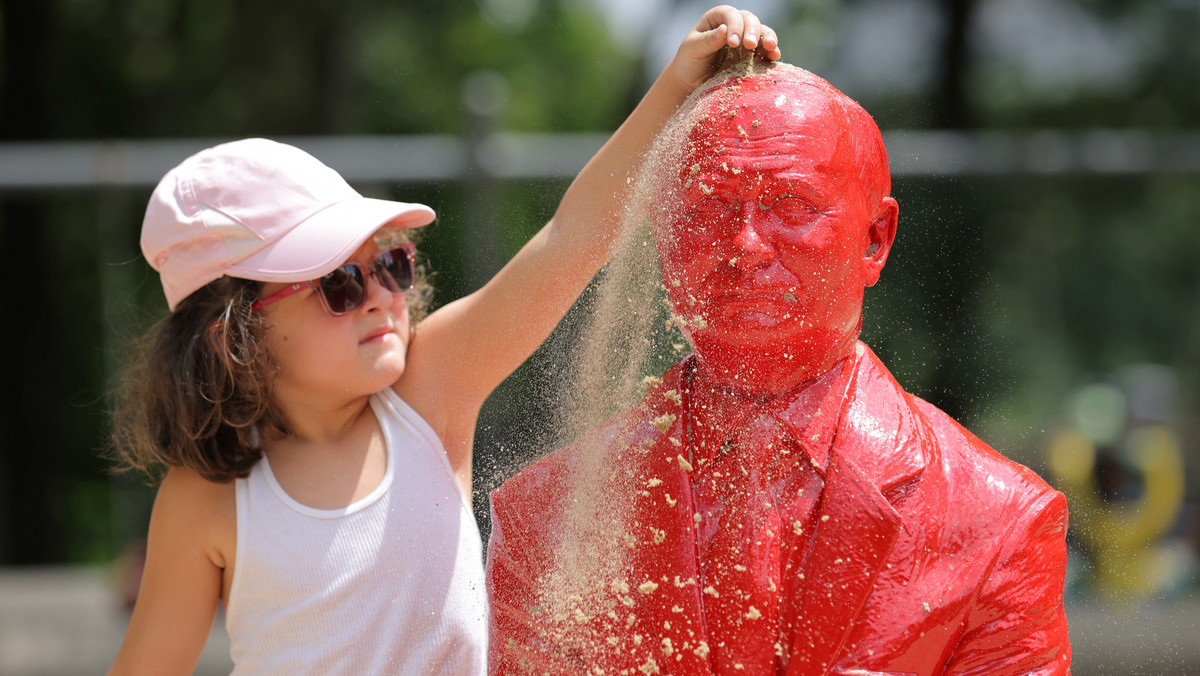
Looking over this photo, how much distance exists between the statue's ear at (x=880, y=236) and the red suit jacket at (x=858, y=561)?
0.43 feet

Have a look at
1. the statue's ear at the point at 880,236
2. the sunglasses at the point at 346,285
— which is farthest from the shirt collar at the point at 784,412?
the sunglasses at the point at 346,285

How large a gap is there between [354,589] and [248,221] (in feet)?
2.18

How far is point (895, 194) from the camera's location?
400cm

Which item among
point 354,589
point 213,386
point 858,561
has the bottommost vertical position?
point 354,589

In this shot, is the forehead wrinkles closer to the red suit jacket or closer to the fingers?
the fingers

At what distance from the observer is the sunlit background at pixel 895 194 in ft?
11.1

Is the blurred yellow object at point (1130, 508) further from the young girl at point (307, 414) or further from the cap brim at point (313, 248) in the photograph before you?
the cap brim at point (313, 248)

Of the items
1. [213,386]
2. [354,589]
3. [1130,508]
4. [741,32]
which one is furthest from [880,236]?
[1130,508]

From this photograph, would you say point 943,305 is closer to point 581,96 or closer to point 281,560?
point 281,560

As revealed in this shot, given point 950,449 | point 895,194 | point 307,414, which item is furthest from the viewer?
point 895,194

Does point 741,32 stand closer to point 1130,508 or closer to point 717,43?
point 717,43

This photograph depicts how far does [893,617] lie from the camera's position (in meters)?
1.42

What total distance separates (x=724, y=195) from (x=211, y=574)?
1.12 meters

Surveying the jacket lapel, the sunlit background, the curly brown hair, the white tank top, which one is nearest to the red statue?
the jacket lapel
